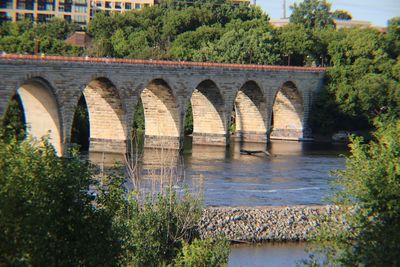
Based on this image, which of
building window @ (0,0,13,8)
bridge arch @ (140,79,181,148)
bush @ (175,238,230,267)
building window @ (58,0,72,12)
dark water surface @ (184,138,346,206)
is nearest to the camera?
bush @ (175,238,230,267)

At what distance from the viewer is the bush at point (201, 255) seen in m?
29.0

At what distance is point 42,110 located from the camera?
181 ft

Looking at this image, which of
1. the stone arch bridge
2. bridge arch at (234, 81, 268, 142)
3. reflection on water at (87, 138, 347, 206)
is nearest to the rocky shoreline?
reflection on water at (87, 138, 347, 206)

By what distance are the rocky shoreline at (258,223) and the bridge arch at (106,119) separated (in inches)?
803

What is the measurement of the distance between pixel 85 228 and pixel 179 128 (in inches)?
1837

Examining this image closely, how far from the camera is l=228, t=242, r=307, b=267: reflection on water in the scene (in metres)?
36.8

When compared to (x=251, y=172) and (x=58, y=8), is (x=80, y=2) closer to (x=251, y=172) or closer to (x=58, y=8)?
(x=58, y=8)

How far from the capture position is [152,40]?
10569 cm

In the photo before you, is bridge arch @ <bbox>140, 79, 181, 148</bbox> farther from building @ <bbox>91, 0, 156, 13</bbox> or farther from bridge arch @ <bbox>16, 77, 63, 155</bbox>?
building @ <bbox>91, 0, 156, 13</bbox>

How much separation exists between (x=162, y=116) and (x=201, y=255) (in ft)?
132

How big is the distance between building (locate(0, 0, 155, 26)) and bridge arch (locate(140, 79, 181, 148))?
169 feet

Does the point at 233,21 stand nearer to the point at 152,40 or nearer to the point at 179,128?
the point at 152,40

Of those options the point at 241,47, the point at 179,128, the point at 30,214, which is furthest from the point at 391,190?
the point at 241,47

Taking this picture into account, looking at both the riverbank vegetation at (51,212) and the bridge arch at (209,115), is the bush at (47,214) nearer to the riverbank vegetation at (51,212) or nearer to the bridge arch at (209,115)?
the riverbank vegetation at (51,212)
